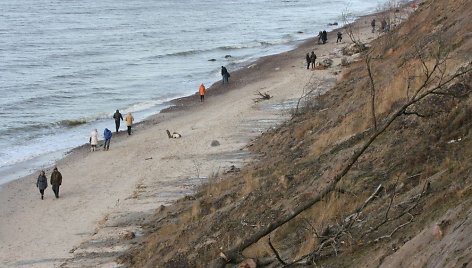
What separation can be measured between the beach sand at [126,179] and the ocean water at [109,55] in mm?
2493

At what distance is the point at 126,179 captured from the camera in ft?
67.8

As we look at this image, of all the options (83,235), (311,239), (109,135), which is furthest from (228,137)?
(311,239)

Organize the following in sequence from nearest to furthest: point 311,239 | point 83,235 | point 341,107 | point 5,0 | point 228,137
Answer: point 311,239
point 83,235
point 341,107
point 228,137
point 5,0

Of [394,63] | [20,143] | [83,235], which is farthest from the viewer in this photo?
[20,143]

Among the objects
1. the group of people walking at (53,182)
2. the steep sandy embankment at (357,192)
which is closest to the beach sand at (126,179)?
the group of people walking at (53,182)

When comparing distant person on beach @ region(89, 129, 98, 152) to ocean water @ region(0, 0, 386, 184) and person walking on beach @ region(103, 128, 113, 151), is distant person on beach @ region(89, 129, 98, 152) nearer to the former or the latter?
person walking on beach @ region(103, 128, 113, 151)

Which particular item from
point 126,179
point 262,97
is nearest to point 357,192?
point 126,179

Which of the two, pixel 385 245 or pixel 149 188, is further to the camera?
pixel 149 188

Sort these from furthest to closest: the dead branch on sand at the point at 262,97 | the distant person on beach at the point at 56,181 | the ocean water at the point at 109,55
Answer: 1. the ocean water at the point at 109,55
2. the dead branch on sand at the point at 262,97
3. the distant person on beach at the point at 56,181

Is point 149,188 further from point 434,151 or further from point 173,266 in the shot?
point 434,151

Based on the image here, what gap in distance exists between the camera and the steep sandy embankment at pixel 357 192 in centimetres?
791

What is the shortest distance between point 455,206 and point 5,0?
117 m

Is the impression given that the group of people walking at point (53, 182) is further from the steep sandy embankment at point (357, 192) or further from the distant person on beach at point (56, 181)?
the steep sandy embankment at point (357, 192)

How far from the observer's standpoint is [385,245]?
784 cm
